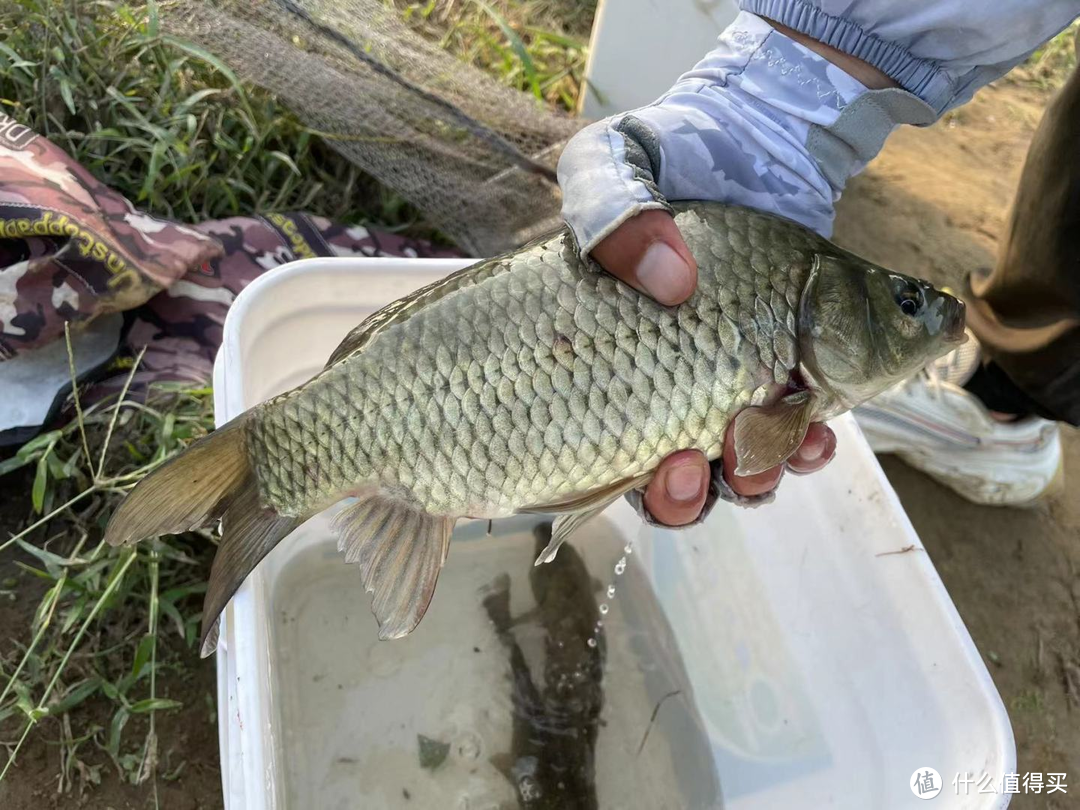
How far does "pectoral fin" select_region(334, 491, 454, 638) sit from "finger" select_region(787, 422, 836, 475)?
50 centimetres

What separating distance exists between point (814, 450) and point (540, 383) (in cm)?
45

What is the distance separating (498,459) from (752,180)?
0.57m

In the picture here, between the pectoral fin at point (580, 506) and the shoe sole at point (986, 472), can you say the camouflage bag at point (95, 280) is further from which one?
the shoe sole at point (986, 472)

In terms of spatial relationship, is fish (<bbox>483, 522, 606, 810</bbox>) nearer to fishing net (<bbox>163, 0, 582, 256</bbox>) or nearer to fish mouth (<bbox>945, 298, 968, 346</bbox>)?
fishing net (<bbox>163, 0, 582, 256</bbox>)

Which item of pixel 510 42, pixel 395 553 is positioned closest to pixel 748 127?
pixel 395 553

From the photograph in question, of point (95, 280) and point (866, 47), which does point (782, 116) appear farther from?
point (95, 280)

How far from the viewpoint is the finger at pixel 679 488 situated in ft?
3.43

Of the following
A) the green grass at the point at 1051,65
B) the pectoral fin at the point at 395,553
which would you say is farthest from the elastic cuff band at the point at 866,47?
the green grass at the point at 1051,65

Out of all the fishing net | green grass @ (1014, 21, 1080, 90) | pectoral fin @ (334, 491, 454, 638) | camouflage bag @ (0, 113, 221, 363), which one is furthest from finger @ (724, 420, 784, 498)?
green grass @ (1014, 21, 1080, 90)

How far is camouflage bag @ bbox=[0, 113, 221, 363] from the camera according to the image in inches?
59.5

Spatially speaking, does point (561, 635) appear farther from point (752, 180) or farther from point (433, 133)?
point (433, 133)

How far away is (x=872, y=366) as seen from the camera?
1.05m

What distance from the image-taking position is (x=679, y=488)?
1.07m

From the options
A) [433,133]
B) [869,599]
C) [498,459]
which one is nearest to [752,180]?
[498,459]
